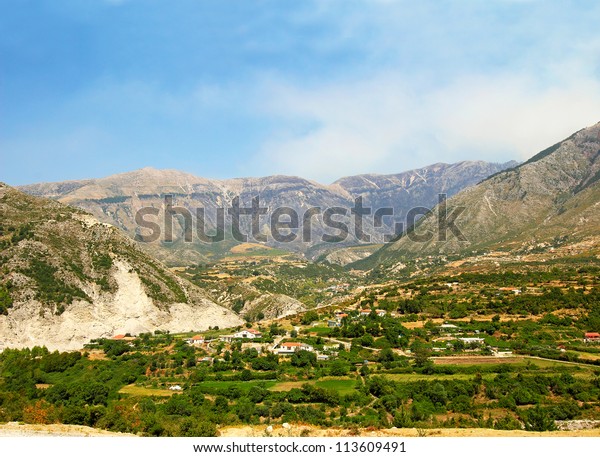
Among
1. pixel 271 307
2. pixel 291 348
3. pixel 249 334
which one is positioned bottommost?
pixel 271 307

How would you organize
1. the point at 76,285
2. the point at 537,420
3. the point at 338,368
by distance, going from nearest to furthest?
the point at 537,420 < the point at 338,368 < the point at 76,285

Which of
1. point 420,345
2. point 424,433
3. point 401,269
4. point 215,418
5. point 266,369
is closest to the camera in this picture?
point 424,433

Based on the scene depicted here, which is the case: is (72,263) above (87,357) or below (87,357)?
above

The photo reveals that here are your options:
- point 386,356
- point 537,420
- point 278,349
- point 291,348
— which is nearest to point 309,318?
point 278,349

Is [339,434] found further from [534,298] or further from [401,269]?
[401,269]

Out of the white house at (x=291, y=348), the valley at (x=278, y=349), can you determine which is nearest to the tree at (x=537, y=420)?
the valley at (x=278, y=349)

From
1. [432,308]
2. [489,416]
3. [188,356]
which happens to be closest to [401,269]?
[432,308]

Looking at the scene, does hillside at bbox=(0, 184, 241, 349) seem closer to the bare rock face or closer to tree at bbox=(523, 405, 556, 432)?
the bare rock face

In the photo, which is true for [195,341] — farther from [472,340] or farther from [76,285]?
[472,340]

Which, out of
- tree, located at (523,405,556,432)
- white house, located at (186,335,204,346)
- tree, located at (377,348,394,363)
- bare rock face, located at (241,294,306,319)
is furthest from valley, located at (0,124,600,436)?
bare rock face, located at (241,294,306,319)
